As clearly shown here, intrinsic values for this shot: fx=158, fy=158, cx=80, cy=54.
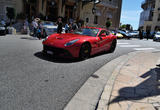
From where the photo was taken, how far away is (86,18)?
31.3 meters

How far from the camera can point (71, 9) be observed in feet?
94.8

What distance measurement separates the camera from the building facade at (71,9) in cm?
2247

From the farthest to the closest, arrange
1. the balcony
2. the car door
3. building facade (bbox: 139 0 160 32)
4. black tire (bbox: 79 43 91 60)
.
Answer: building facade (bbox: 139 0 160 32) → the balcony → the car door → black tire (bbox: 79 43 91 60)

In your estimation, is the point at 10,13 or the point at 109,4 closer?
the point at 10,13

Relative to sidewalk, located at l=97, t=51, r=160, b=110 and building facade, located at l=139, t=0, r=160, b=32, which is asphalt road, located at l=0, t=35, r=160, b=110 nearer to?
sidewalk, located at l=97, t=51, r=160, b=110

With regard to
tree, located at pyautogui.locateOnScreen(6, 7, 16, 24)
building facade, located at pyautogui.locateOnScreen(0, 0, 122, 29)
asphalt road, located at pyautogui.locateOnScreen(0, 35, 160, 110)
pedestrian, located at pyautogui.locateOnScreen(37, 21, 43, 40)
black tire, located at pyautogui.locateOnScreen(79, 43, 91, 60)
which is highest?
building facade, located at pyautogui.locateOnScreen(0, 0, 122, 29)

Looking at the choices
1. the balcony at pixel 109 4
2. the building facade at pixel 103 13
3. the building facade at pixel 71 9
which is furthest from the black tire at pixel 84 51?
the balcony at pixel 109 4

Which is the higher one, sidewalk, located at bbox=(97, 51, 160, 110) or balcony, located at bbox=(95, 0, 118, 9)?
balcony, located at bbox=(95, 0, 118, 9)

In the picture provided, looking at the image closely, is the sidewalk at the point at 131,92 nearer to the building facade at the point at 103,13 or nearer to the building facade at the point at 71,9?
the building facade at the point at 71,9

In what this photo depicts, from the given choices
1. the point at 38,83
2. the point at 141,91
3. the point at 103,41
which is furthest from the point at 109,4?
the point at 38,83

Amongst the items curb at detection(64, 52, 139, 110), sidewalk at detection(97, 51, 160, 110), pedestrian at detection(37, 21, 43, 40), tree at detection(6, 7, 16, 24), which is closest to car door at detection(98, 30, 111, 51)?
sidewalk at detection(97, 51, 160, 110)

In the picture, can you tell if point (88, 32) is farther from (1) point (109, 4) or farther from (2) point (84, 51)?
(1) point (109, 4)

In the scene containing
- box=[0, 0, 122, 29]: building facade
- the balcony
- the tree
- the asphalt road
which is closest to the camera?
the asphalt road

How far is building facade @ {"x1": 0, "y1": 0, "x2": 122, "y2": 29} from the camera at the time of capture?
2247 centimetres
